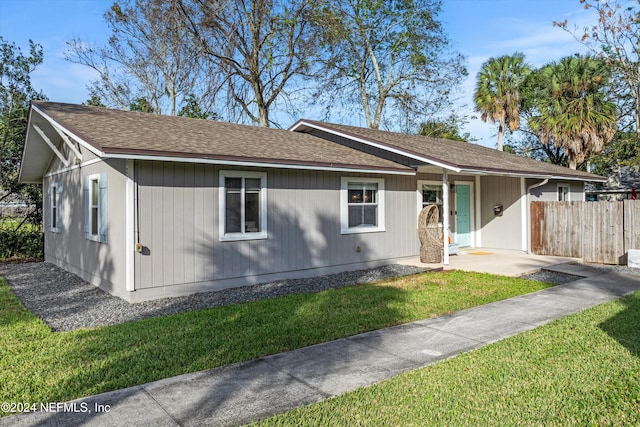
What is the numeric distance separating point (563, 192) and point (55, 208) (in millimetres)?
16487

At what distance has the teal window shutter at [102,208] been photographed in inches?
332

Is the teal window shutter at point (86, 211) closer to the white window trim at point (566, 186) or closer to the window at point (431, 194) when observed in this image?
the window at point (431, 194)

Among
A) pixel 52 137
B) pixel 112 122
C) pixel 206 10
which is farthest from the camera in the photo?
pixel 206 10

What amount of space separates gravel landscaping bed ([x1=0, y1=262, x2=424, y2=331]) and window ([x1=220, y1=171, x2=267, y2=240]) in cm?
112

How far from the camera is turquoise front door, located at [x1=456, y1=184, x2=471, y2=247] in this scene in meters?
13.9

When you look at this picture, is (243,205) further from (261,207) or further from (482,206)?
(482,206)

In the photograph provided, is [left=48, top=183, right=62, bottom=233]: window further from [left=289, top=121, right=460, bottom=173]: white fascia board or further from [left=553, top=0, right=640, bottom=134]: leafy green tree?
[left=553, top=0, right=640, bottom=134]: leafy green tree

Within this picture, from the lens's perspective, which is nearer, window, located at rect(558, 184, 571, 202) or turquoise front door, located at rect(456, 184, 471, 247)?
turquoise front door, located at rect(456, 184, 471, 247)

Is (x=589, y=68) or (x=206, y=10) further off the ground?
(x=206, y=10)

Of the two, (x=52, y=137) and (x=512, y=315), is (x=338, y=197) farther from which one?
(x=52, y=137)

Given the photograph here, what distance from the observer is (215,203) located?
27.8 ft

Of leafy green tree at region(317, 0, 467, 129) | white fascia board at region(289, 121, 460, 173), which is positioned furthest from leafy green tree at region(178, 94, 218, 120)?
white fascia board at region(289, 121, 460, 173)

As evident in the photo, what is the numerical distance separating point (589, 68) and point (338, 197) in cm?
1943

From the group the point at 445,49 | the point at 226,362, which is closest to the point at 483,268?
the point at 226,362
